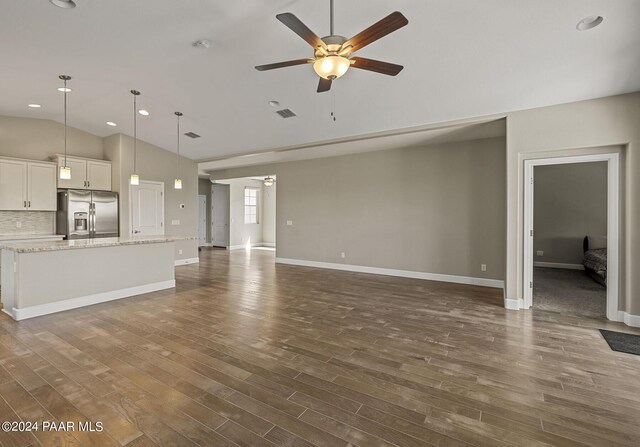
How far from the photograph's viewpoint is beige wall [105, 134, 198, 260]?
6875 millimetres

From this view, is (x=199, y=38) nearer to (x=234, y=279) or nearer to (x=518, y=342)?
(x=234, y=279)

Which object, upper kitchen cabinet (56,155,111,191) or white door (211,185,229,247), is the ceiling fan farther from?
white door (211,185,229,247)

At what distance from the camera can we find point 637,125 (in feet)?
12.3

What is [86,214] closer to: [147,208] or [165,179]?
[147,208]

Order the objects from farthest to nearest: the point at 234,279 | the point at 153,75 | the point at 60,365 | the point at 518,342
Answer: the point at 234,279, the point at 153,75, the point at 518,342, the point at 60,365

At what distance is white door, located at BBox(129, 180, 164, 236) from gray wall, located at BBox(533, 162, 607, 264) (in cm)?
951

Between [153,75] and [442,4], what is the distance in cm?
385

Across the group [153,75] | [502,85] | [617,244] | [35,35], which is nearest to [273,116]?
[153,75]

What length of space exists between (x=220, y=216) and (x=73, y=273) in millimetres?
7580

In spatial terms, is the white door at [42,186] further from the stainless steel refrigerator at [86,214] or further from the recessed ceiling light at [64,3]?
the recessed ceiling light at [64,3]

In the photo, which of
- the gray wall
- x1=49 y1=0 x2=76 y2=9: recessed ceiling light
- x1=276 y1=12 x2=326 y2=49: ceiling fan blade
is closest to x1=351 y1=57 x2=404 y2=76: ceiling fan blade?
x1=276 y1=12 x2=326 y2=49: ceiling fan blade

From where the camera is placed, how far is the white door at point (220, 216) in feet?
38.1

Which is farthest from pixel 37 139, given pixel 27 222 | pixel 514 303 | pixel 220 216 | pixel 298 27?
pixel 514 303

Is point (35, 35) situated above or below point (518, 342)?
above
